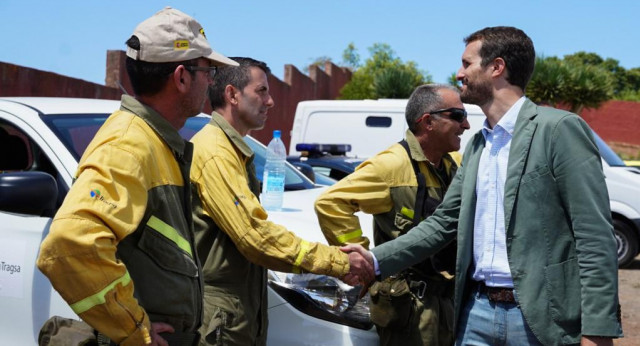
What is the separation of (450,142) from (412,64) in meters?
38.9

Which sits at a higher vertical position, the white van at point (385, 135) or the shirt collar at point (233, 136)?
the shirt collar at point (233, 136)

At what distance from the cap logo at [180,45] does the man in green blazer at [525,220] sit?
1.21 m

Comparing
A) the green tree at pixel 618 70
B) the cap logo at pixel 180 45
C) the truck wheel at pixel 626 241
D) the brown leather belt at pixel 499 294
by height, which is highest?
the green tree at pixel 618 70

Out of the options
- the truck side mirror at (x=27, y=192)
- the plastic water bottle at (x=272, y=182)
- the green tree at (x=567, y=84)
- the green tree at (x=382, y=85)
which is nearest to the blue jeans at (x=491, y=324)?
the plastic water bottle at (x=272, y=182)

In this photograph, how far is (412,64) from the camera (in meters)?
42.2

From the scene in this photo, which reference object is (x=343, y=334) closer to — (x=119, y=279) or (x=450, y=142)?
(x=450, y=142)

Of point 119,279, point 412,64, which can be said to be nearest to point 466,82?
point 119,279

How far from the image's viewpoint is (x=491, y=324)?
2.93 m

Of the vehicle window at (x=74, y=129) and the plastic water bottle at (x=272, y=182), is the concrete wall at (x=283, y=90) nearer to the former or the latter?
the vehicle window at (x=74, y=129)

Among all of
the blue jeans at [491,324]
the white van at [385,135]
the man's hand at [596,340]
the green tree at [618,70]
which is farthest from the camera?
the green tree at [618,70]

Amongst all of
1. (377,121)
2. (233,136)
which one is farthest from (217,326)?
(377,121)

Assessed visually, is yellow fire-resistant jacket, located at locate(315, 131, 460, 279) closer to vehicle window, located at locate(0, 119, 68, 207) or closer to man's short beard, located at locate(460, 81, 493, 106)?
man's short beard, located at locate(460, 81, 493, 106)

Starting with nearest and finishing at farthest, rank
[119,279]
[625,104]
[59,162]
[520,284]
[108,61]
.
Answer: [119,279] < [520,284] < [59,162] < [108,61] < [625,104]

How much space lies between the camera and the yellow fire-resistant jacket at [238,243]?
3023mm
